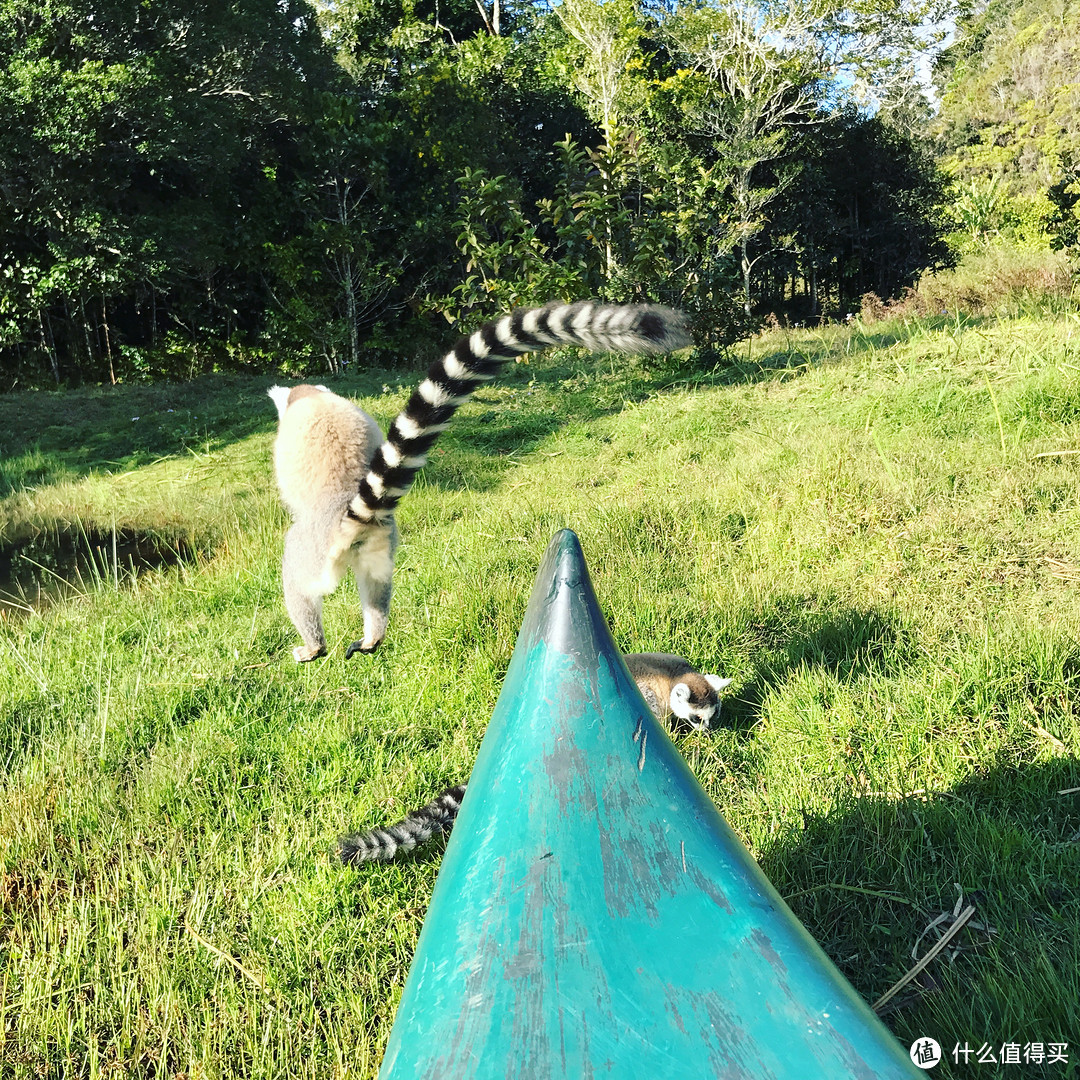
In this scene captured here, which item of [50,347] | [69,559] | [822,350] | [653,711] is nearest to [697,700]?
[653,711]

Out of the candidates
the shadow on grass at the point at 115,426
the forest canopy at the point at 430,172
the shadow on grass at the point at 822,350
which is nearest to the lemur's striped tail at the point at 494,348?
the shadow on grass at the point at 115,426

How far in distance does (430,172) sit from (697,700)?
17425 mm

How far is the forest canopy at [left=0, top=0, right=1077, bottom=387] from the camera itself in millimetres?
11688

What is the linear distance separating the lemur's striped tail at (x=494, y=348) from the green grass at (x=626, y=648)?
120cm

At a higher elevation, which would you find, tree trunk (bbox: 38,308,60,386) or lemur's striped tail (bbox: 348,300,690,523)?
tree trunk (bbox: 38,308,60,386)

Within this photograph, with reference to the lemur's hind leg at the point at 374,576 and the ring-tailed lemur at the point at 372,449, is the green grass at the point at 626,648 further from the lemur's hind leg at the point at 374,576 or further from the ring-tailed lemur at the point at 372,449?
the ring-tailed lemur at the point at 372,449

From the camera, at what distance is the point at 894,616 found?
12.2ft

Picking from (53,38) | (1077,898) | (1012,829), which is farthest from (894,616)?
(53,38)

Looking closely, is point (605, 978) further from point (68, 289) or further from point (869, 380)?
point (68, 289)

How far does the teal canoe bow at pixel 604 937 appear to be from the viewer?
43.5 inches

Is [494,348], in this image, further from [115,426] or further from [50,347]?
[50,347]

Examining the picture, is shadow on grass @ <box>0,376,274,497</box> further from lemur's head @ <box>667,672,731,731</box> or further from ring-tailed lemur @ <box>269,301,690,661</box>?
lemur's head @ <box>667,672,731,731</box>

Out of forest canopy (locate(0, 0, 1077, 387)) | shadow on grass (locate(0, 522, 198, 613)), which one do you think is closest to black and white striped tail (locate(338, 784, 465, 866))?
shadow on grass (locate(0, 522, 198, 613))

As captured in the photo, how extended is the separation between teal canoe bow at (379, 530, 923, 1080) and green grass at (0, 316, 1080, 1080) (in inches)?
39.3
